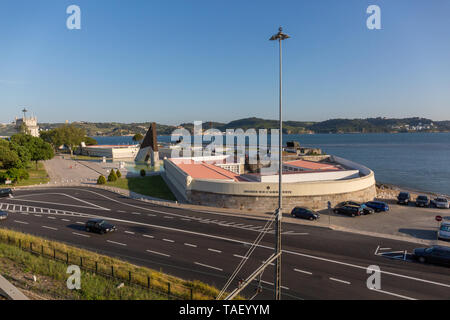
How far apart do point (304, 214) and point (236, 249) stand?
12.1 meters

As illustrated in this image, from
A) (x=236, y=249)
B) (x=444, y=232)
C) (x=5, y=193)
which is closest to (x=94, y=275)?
(x=236, y=249)

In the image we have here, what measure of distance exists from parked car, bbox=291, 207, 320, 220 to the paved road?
2.54 meters

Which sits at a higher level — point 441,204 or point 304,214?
point 304,214

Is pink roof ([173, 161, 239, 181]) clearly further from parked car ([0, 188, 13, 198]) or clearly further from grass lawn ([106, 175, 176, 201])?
parked car ([0, 188, 13, 198])

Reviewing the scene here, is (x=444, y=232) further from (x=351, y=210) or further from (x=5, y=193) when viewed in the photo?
(x=5, y=193)

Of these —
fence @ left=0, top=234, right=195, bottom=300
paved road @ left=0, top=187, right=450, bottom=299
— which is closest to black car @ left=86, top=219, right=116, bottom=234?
paved road @ left=0, top=187, right=450, bottom=299

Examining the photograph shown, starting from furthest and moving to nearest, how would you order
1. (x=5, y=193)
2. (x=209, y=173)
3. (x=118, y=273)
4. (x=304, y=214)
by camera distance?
(x=209, y=173)
(x=5, y=193)
(x=304, y=214)
(x=118, y=273)

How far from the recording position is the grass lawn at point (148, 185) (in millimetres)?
44156

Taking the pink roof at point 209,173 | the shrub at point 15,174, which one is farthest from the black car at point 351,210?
the shrub at point 15,174

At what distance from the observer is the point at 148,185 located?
169 ft

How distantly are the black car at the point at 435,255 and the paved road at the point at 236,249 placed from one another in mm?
695
